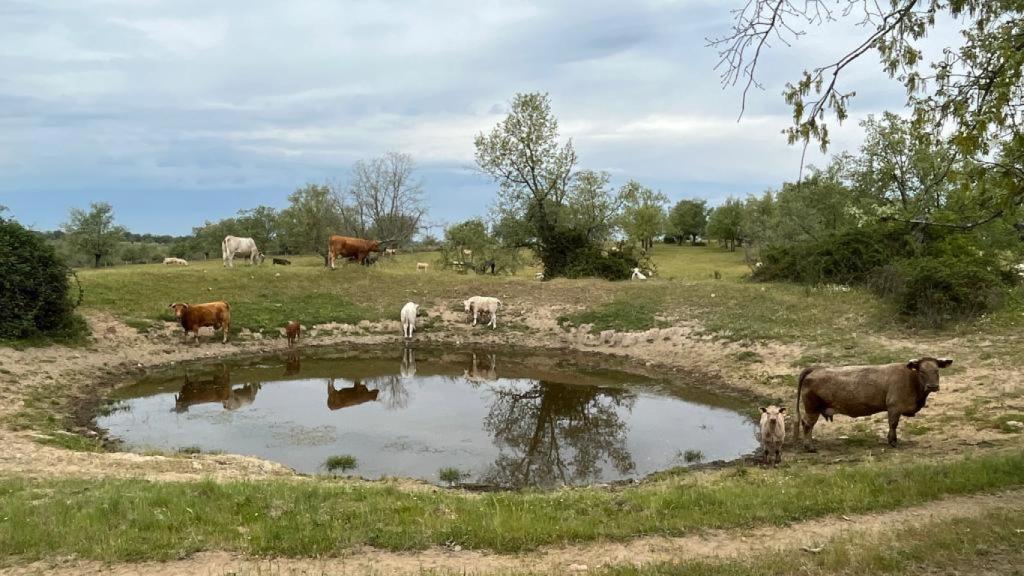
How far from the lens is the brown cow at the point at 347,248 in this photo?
3388 cm

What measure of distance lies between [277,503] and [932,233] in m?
30.9

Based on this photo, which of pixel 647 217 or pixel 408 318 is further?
pixel 647 217

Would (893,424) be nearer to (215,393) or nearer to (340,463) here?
(340,463)

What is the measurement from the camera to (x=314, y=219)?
52750mm

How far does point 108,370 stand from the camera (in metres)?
19.7

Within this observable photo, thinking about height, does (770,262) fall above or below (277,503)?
above

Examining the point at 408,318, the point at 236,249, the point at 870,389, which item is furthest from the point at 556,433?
the point at 236,249

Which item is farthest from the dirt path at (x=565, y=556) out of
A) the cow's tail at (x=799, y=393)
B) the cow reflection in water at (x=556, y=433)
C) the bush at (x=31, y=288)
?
the bush at (x=31, y=288)

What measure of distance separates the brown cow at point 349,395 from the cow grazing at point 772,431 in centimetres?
1079

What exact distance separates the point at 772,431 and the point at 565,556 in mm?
6708

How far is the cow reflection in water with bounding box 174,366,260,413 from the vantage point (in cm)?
1695

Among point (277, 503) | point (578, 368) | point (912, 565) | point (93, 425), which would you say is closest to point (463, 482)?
point (277, 503)

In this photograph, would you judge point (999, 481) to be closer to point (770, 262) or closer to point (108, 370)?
point (108, 370)

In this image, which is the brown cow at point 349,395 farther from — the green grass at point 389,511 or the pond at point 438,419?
the green grass at point 389,511
